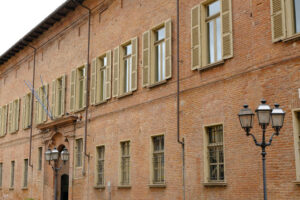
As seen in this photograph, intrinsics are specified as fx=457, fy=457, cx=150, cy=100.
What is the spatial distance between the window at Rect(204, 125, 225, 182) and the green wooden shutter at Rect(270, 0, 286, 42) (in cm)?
317

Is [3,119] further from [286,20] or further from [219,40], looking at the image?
[286,20]

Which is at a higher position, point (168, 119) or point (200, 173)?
point (168, 119)

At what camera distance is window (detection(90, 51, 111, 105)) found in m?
19.4

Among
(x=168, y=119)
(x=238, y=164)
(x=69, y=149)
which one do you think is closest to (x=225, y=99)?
(x=238, y=164)

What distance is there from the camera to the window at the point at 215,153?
13.0m

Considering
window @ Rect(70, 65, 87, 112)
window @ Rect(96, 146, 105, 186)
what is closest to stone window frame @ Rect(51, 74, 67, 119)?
window @ Rect(70, 65, 87, 112)

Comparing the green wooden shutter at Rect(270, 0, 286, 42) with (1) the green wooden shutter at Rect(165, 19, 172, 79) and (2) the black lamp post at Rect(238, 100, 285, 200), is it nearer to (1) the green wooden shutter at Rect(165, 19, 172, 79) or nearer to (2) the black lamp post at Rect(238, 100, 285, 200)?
(2) the black lamp post at Rect(238, 100, 285, 200)

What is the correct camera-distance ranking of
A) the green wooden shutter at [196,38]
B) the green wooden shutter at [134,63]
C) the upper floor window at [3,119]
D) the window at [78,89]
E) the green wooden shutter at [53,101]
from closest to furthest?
the green wooden shutter at [196,38]
the green wooden shutter at [134,63]
the window at [78,89]
the green wooden shutter at [53,101]
the upper floor window at [3,119]

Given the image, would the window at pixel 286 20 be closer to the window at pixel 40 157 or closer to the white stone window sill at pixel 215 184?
the white stone window sill at pixel 215 184

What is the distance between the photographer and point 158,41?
16.4 metres

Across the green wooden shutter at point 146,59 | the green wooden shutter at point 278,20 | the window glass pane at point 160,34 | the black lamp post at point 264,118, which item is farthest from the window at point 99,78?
the black lamp post at point 264,118

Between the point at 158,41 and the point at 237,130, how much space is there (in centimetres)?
536

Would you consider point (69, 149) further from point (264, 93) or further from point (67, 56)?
point (264, 93)

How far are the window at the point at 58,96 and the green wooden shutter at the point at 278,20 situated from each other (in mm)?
13612
